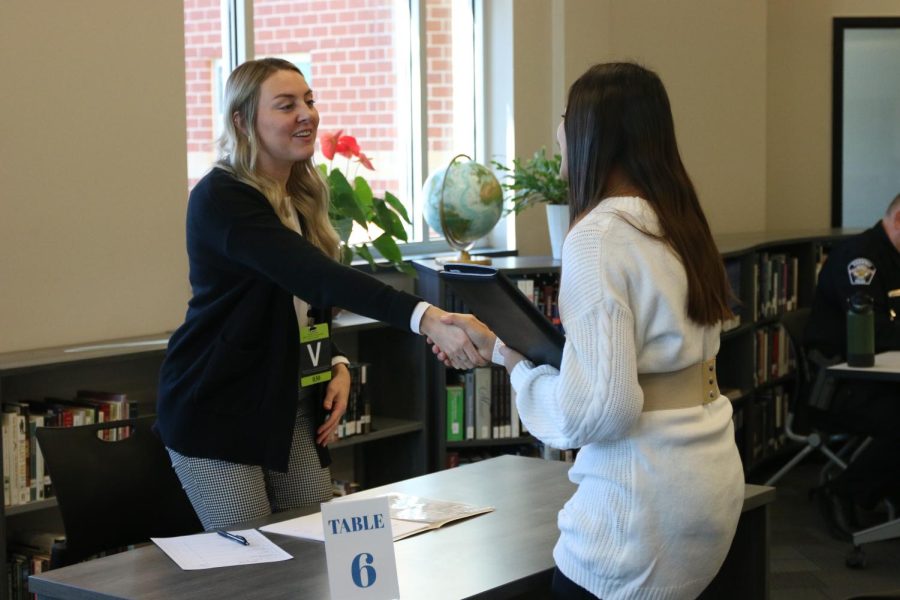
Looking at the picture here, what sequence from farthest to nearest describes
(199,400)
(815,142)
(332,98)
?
(815,142) < (332,98) < (199,400)

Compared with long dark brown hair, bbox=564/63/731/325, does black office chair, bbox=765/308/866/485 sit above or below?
below

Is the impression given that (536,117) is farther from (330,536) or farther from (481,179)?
(330,536)

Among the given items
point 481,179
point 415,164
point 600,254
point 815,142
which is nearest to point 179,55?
point 481,179

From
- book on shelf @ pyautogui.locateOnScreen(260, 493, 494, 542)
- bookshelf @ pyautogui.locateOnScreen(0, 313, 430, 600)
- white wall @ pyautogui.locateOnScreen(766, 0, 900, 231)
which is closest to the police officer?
bookshelf @ pyautogui.locateOnScreen(0, 313, 430, 600)

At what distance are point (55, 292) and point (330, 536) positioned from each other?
2296 mm

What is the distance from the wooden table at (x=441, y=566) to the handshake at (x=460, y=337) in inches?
13.9

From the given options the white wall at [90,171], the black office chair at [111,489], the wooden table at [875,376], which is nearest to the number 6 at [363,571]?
the black office chair at [111,489]

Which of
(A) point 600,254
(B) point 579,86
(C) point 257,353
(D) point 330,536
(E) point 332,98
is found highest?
(E) point 332,98

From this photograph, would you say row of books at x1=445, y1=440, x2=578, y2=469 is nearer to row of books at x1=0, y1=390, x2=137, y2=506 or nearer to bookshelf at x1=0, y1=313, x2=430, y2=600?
bookshelf at x1=0, y1=313, x2=430, y2=600

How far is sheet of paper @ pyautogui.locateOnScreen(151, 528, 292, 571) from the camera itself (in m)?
2.26

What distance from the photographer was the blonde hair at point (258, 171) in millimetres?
2844

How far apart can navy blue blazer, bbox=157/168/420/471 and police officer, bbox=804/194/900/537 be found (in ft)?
10.9

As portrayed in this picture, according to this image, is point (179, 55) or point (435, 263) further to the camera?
point (435, 263)

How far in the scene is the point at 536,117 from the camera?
630 centimetres
